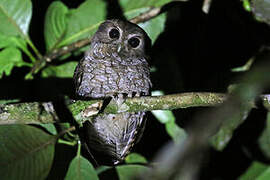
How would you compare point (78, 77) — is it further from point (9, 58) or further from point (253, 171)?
point (253, 171)

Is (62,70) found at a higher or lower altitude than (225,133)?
higher

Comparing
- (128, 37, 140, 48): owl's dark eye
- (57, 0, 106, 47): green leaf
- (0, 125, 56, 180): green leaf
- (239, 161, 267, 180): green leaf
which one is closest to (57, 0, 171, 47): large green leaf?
(57, 0, 106, 47): green leaf

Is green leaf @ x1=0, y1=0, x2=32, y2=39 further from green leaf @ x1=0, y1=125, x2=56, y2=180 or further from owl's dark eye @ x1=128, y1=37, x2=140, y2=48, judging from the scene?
green leaf @ x1=0, y1=125, x2=56, y2=180

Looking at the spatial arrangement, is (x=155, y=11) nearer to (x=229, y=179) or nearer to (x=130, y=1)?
(x=130, y=1)

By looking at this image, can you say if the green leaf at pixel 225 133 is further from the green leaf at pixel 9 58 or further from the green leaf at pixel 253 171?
the green leaf at pixel 9 58

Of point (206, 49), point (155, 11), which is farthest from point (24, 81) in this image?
point (206, 49)

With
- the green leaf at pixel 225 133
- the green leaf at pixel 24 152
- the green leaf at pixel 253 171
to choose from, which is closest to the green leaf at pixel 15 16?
the green leaf at pixel 24 152

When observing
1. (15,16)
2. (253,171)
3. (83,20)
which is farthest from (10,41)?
(253,171)
